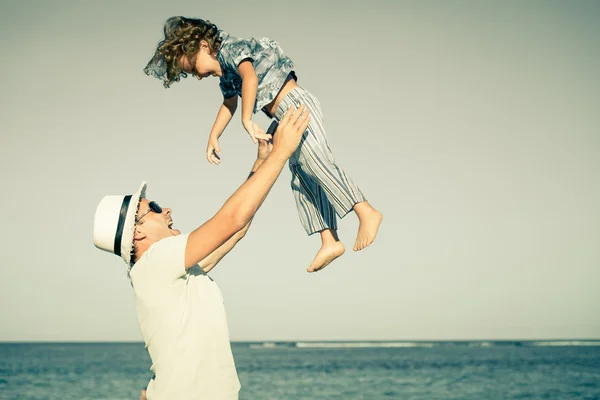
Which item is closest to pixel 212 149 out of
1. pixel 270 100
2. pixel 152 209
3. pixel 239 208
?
pixel 270 100

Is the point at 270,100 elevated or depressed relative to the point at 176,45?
depressed

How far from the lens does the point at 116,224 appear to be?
377cm

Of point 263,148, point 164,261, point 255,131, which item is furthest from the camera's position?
point 263,148

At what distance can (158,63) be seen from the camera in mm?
4684

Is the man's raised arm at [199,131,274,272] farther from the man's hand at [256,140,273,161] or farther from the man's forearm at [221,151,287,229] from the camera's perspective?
the man's forearm at [221,151,287,229]

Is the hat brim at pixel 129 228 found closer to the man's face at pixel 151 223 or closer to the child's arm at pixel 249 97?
the man's face at pixel 151 223

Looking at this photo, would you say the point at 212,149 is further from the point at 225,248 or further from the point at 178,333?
the point at 178,333

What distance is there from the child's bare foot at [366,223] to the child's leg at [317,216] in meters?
0.23

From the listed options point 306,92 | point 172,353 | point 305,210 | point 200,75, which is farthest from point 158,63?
point 172,353

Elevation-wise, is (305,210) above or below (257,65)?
below

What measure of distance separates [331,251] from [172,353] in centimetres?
179

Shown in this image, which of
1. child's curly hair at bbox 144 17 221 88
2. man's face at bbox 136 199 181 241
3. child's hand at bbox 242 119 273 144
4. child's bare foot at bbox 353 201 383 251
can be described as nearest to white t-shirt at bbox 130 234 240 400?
man's face at bbox 136 199 181 241

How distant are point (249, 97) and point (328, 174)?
2.35 feet

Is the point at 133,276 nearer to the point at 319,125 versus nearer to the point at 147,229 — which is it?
the point at 147,229
